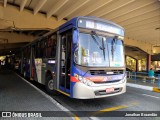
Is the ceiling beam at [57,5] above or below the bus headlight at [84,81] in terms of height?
above

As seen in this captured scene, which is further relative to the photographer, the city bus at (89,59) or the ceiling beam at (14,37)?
the ceiling beam at (14,37)

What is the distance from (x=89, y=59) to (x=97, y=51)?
47 cm

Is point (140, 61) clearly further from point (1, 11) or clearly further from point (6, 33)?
point (1, 11)

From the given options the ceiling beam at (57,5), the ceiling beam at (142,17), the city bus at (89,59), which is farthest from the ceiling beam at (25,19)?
the city bus at (89,59)

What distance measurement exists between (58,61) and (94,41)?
194cm

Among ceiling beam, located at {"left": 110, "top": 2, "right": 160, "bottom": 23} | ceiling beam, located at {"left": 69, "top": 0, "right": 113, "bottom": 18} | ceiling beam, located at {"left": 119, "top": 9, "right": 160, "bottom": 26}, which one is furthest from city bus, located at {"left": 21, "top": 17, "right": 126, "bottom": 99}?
ceiling beam, located at {"left": 119, "top": 9, "right": 160, "bottom": 26}

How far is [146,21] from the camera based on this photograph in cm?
1584

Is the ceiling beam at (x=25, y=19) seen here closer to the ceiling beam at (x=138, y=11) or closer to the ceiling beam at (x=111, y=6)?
the ceiling beam at (x=111, y=6)

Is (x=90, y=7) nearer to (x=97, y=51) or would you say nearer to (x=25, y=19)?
(x=25, y=19)

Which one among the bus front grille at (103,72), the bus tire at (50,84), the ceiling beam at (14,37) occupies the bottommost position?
the bus tire at (50,84)

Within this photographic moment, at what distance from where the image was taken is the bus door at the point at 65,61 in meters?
6.62

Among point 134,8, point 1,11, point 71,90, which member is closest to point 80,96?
point 71,90

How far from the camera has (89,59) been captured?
6039 mm

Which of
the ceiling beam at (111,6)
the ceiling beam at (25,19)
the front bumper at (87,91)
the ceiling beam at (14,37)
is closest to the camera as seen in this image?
the front bumper at (87,91)
